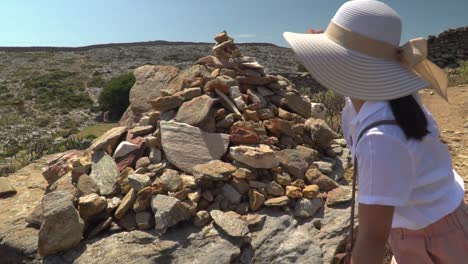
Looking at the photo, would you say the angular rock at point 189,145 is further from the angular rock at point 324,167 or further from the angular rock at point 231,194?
the angular rock at point 324,167

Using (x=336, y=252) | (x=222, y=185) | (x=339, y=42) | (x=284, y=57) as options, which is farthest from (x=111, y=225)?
(x=284, y=57)

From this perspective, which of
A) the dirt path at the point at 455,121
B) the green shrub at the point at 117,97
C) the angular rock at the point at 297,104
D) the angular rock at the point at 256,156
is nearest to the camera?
the angular rock at the point at 256,156

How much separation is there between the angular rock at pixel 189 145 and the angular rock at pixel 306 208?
932 millimetres

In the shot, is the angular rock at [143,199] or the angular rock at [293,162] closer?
the angular rock at [143,199]

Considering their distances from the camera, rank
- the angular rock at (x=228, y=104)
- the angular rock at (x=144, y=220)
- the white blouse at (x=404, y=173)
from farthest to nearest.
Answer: the angular rock at (x=228, y=104), the angular rock at (x=144, y=220), the white blouse at (x=404, y=173)

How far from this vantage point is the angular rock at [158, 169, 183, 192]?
3812 mm

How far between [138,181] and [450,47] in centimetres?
1792

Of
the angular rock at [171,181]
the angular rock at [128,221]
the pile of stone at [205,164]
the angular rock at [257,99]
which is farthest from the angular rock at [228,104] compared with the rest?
the angular rock at [128,221]

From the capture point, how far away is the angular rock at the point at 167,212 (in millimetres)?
3516

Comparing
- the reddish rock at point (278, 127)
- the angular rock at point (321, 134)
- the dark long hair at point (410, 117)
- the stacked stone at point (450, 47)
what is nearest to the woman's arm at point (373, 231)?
the dark long hair at point (410, 117)

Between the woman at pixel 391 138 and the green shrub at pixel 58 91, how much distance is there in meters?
32.3

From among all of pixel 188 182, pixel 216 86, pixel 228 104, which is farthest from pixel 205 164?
pixel 216 86

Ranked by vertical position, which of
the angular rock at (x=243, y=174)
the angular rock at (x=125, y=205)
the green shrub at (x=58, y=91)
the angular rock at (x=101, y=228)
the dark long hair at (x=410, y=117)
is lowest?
the green shrub at (x=58, y=91)

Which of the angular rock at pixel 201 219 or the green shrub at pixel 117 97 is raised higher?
the angular rock at pixel 201 219
